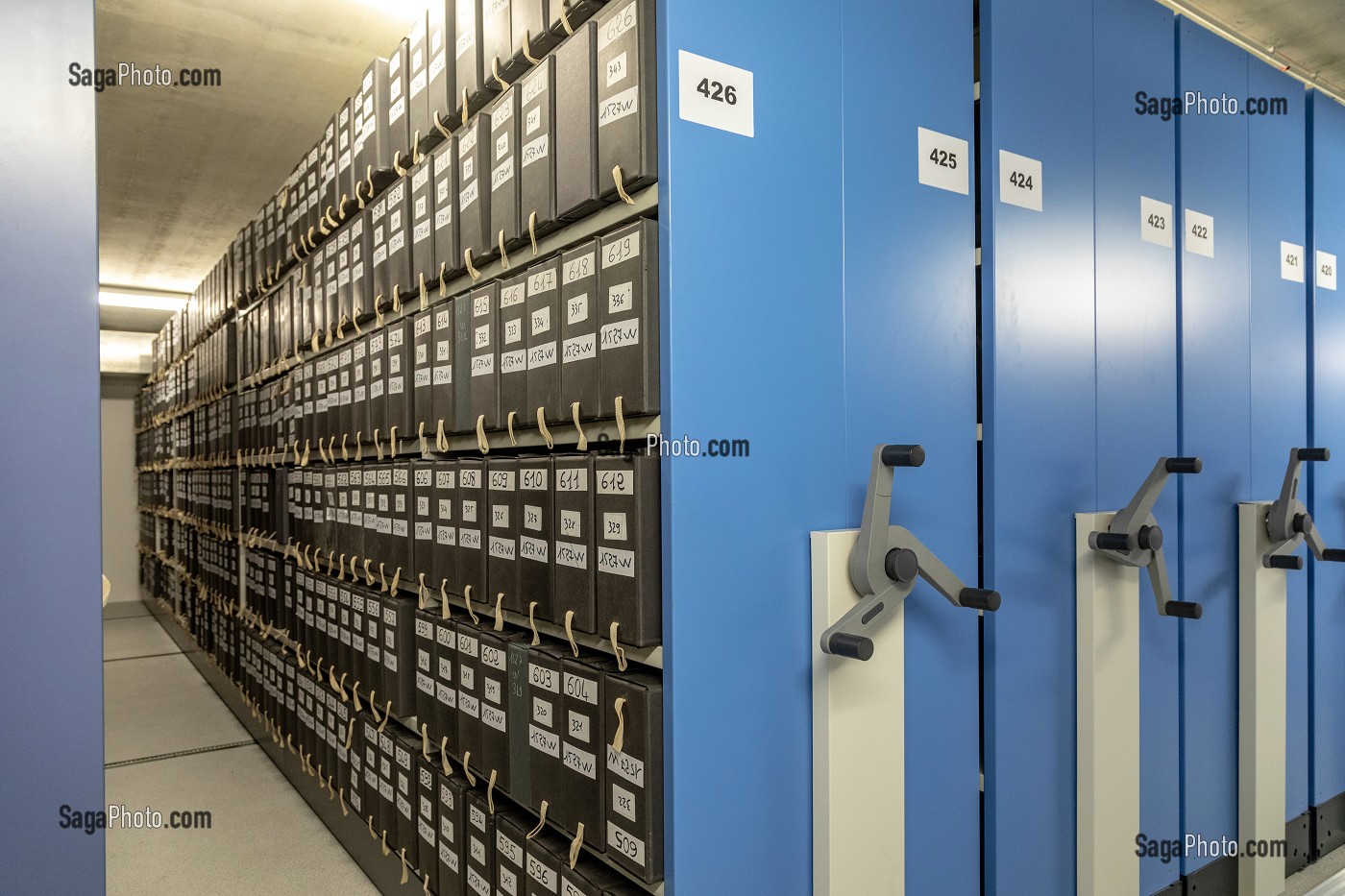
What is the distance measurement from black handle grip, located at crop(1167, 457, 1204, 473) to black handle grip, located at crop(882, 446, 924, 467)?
90 centimetres

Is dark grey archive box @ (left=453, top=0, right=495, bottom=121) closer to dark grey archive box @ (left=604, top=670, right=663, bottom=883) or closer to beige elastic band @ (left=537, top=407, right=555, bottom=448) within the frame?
beige elastic band @ (left=537, top=407, right=555, bottom=448)

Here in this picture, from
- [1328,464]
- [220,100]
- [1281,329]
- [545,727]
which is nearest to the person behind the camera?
[545,727]

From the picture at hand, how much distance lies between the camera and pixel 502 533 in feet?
6.85

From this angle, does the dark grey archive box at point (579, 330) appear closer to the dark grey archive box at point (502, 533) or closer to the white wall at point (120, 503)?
the dark grey archive box at point (502, 533)

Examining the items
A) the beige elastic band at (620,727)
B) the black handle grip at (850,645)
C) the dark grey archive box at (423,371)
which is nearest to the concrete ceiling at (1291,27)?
the dark grey archive box at (423,371)

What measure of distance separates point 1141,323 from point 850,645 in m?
1.44

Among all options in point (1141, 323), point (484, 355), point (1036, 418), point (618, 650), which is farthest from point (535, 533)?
point (1141, 323)

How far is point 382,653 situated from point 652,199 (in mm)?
1902

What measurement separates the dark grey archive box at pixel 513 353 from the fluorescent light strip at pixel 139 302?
844 cm

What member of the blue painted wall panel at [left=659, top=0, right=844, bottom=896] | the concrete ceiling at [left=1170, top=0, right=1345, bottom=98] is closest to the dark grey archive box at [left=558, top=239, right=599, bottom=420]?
the blue painted wall panel at [left=659, top=0, right=844, bottom=896]

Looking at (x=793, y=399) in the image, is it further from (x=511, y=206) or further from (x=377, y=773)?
(x=377, y=773)

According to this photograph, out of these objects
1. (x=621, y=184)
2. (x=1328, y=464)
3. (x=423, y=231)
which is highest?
(x=423, y=231)

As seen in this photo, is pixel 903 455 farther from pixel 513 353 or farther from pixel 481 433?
pixel 481 433

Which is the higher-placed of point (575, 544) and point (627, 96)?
point (627, 96)
